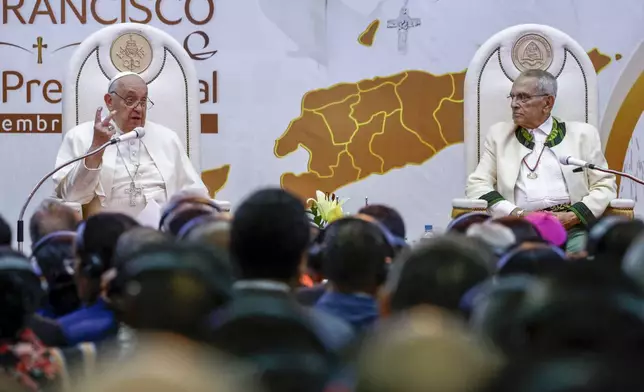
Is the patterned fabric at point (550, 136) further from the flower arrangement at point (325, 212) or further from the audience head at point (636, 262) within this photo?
the audience head at point (636, 262)

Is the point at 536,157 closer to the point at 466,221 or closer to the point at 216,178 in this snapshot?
the point at 216,178

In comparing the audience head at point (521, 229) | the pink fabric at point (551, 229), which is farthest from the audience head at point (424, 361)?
the pink fabric at point (551, 229)

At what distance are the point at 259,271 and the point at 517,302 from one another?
0.46m

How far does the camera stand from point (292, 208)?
159 centimetres

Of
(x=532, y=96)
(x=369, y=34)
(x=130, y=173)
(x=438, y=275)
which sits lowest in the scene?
(x=130, y=173)

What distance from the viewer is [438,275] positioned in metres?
1.36

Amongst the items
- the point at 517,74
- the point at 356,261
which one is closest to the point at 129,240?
the point at 356,261

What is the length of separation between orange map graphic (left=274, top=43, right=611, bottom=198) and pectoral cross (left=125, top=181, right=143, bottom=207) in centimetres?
116

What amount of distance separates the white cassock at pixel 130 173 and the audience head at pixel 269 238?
2682 millimetres

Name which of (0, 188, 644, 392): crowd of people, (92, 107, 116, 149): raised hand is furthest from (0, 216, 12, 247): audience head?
(92, 107, 116, 149): raised hand

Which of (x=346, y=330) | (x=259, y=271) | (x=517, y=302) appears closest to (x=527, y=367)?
(x=517, y=302)

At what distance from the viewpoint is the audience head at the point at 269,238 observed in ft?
4.98

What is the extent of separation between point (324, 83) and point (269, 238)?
3.93 m

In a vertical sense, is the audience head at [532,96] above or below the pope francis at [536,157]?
above
